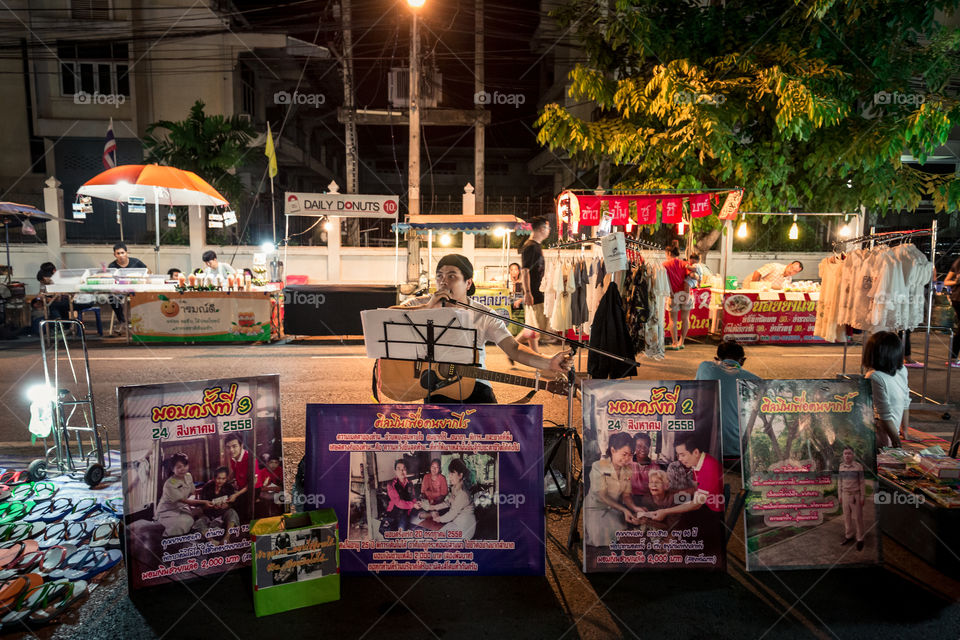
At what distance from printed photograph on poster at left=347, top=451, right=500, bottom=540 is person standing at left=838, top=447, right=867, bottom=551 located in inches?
81.7

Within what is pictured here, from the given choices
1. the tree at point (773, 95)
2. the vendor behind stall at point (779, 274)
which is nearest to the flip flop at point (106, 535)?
the tree at point (773, 95)

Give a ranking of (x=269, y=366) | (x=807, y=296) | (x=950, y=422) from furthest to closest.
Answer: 1. (x=807, y=296)
2. (x=269, y=366)
3. (x=950, y=422)

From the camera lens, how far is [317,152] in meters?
32.7

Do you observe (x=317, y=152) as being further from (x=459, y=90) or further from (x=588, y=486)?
(x=588, y=486)

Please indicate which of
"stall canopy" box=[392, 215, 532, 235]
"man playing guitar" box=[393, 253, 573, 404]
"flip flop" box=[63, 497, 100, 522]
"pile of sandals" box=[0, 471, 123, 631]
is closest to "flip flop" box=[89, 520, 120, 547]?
"pile of sandals" box=[0, 471, 123, 631]

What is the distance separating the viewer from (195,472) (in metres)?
3.23

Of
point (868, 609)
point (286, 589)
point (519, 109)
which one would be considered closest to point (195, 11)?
point (519, 109)

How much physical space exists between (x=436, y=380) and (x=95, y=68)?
79.6 feet

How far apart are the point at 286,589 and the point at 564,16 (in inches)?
480

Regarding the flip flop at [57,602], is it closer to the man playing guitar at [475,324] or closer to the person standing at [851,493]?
the man playing guitar at [475,324]

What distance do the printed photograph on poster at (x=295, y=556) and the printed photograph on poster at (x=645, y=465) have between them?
57.5 inches

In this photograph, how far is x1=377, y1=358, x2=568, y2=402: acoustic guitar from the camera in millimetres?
4074

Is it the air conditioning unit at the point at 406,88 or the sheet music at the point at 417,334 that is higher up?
the air conditioning unit at the point at 406,88

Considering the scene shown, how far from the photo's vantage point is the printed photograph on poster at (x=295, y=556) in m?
2.98
